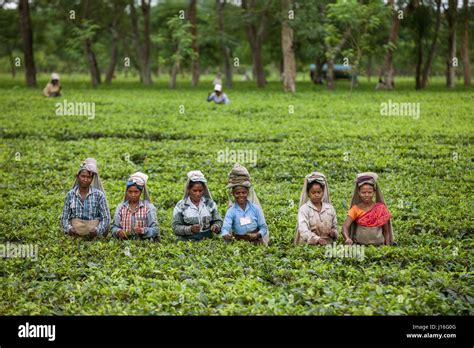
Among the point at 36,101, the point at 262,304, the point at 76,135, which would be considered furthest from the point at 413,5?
the point at 262,304

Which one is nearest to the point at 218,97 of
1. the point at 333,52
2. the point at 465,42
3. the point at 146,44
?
the point at 333,52

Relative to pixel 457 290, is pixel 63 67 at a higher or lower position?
higher

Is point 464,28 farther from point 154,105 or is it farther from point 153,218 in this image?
point 153,218

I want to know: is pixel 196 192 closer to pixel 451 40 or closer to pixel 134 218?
pixel 134 218

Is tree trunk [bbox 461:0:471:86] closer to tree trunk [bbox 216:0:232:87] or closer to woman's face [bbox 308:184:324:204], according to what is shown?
tree trunk [bbox 216:0:232:87]

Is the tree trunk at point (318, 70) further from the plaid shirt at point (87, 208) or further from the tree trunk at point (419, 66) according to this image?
the plaid shirt at point (87, 208)

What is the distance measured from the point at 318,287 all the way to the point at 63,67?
246 feet

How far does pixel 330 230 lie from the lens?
9.77m

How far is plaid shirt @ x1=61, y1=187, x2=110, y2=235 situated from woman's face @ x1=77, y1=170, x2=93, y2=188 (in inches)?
4.0

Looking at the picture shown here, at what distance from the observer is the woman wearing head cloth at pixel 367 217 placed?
9.58m

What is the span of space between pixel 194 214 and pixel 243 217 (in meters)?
0.70

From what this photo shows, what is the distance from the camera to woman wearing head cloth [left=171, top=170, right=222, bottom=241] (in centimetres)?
988

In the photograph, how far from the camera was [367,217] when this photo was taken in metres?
9.65

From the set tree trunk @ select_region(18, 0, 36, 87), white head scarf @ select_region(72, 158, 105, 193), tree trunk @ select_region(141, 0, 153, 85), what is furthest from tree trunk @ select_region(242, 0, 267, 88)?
white head scarf @ select_region(72, 158, 105, 193)
